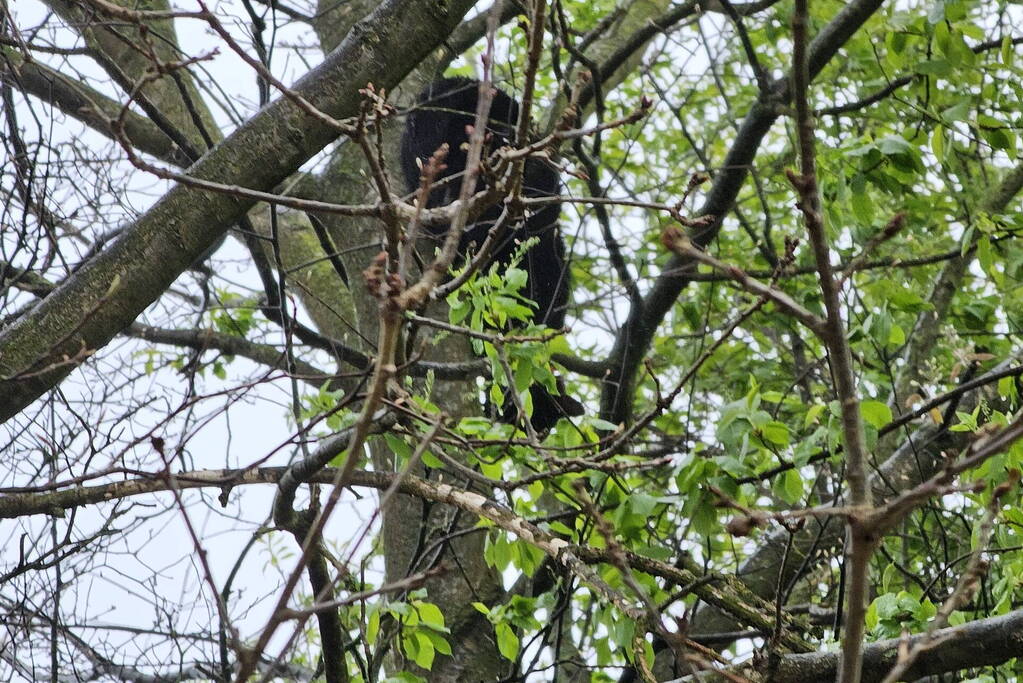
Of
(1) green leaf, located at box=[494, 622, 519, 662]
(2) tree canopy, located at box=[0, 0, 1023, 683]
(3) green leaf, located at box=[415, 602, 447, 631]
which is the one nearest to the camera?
(2) tree canopy, located at box=[0, 0, 1023, 683]

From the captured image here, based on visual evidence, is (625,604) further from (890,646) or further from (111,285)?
(111,285)

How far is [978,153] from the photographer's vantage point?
11.6 feet

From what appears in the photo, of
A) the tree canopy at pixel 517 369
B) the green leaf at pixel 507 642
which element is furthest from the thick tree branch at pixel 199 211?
the green leaf at pixel 507 642

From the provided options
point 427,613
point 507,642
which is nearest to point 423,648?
point 427,613

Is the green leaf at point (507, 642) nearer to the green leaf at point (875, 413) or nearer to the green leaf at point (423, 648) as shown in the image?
the green leaf at point (423, 648)

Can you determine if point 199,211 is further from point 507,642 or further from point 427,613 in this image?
point 507,642

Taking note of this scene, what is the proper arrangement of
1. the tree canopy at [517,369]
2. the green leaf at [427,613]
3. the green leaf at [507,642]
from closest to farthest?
the tree canopy at [517,369] → the green leaf at [427,613] → the green leaf at [507,642]

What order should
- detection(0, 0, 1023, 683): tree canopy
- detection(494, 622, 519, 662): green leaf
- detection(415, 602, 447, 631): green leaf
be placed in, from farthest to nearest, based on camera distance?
detection(494, 622, 519, 662): green leaf, detection(415, 602, 447, 631): green leaf, detection(0, 0, 1023, 683): tree canopy

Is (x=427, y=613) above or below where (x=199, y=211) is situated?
below

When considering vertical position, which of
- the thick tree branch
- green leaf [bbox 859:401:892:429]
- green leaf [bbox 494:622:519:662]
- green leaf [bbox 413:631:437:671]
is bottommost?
green leaf [bbox 413:631:437:671]

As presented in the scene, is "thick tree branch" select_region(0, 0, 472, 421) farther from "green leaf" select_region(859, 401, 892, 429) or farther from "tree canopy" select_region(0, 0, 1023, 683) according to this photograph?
"green leaf" select_region(859, 401, 892, 429)

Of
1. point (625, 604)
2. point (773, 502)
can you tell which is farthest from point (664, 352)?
point (625, 604)

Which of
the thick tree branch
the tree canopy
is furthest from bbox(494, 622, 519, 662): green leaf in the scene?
the thick tree branch

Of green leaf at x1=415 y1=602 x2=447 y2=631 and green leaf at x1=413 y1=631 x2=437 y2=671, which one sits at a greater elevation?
green leaf at x1=415 y1=602 x2=447 y2=631
